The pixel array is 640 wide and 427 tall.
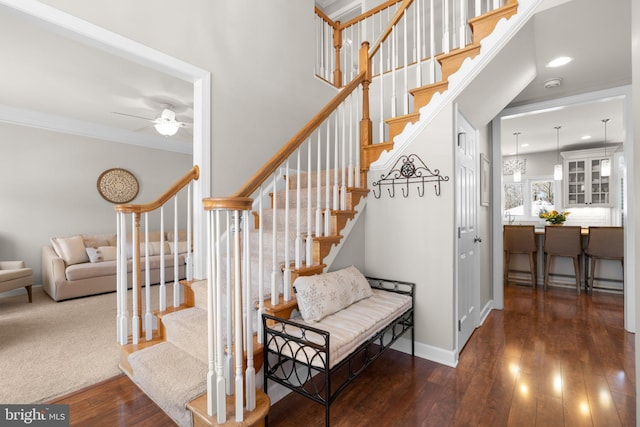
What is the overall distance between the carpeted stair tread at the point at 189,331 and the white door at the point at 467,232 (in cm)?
199

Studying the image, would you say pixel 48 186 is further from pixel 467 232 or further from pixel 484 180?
pixel 484 180

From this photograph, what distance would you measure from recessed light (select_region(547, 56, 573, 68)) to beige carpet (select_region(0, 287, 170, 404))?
451cm

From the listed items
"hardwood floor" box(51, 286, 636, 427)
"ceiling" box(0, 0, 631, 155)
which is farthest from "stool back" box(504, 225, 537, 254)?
"hardwood floor" box(51, 286, 636, 427)

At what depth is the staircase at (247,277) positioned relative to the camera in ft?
4.69

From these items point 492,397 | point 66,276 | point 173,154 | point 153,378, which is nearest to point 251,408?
point 153,378

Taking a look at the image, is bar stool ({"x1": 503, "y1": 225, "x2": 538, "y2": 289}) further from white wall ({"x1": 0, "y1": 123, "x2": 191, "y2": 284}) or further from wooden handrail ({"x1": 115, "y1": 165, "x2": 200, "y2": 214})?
white wall ({"x1": 0, "y1": 123, "x2": 191, "y2": 284})

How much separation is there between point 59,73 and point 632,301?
657cm

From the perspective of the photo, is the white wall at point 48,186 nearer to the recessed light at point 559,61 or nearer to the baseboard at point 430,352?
the baseboard at point 430,352

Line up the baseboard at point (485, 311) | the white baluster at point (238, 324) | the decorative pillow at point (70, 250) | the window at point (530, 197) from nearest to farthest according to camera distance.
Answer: the white baluster at point (238, 324) < the baseboard at point (485, 311) < the decorative pillow at point (70, 250) < the window at point (530, 197)

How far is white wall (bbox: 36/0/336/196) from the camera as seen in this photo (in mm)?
2264

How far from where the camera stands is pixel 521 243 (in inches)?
188
